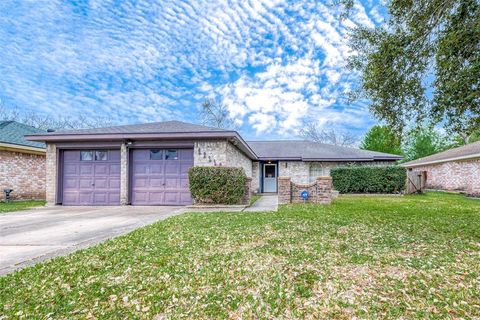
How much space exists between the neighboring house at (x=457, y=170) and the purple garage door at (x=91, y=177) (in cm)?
1931

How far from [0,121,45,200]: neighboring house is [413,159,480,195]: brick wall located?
953 inches

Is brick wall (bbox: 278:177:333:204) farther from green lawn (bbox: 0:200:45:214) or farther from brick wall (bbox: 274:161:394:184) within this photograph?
green lawn (bbox: 0:200:45:214)

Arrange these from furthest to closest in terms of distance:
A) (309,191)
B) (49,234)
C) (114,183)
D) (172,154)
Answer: (114,183)
(172,154)
(309,191)
(49,234)

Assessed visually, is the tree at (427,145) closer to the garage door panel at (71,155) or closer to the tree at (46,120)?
the garage door panel at (71,155)

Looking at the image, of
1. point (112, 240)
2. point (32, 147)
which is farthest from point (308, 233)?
point (32, 147)

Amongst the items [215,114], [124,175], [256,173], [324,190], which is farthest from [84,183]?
[215,114]

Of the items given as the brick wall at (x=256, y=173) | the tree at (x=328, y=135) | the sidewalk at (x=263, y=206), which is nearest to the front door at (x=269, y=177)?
the brick wall at (x=256, y=173)

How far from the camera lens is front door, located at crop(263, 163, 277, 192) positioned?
19.2 meters

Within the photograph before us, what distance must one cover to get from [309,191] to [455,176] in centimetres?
1451

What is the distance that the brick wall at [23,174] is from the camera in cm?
1288

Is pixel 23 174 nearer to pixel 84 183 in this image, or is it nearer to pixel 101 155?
pixel 84 183

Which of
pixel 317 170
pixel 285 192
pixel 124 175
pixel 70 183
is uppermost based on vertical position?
pixel 317 170

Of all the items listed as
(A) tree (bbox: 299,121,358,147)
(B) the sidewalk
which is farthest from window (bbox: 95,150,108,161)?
(A) tree (bbox: 299,121,358,147)

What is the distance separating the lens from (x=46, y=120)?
95.2 ft
